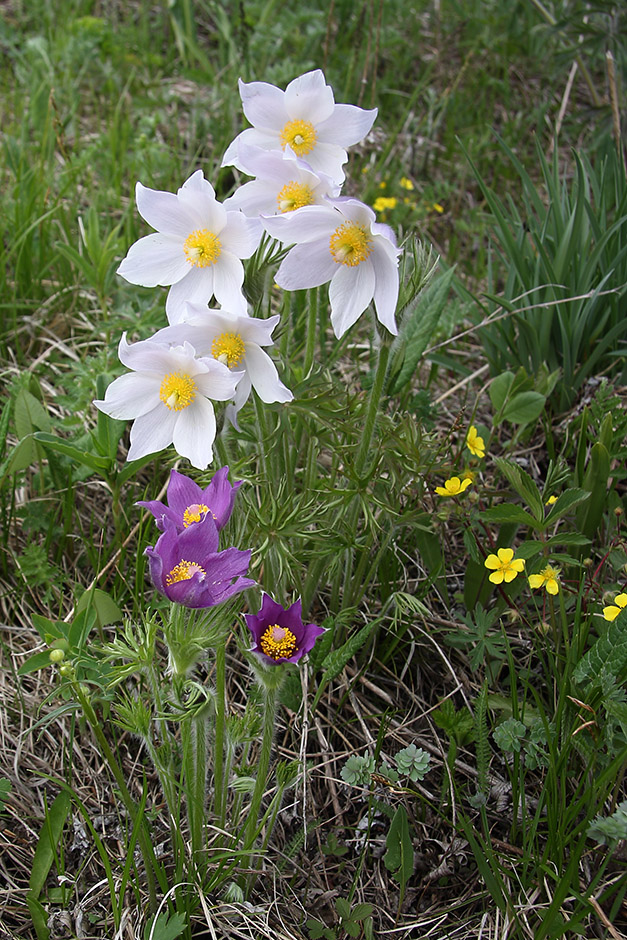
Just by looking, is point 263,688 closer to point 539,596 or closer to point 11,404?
point 539,596

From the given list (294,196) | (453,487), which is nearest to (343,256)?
(294,196)

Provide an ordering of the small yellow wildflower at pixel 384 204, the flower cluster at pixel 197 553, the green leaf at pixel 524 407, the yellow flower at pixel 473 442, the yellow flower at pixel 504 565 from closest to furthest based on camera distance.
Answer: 1. the flower cluster at pixel 197 553
2. the yellow flower at pixel 504 565
3. the yellow flower at pixel 473 442
4. the green leaf at pixel 524 407
5. the small yellow wildflower at pixel 384 204

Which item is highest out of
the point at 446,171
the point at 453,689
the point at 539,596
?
the point at 446,171

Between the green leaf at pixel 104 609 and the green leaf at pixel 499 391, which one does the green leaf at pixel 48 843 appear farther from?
the green leaf at pixel 499 391

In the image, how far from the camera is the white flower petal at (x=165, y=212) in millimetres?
1281

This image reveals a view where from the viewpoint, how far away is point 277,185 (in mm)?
1272

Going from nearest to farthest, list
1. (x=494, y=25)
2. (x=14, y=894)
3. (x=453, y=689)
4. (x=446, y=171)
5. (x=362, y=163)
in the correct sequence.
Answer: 1. (x=14, y=894)
2. (x=453, y=689)
3. (x=362, y=163)
4. (x=446, y=171)
5. (x=494, y=25)

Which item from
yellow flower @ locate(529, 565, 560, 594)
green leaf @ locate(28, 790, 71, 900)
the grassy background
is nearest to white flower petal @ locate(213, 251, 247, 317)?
the grassy background

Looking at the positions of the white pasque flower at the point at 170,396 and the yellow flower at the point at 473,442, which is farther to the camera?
the yellow flower at the point at 473,442

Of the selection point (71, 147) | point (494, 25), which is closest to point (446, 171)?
point (494, 25)

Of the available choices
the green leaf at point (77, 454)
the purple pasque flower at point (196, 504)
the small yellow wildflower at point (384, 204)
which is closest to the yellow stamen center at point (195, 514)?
the purple pasque flower at point (196, 504)

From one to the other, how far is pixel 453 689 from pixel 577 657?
1.01ft

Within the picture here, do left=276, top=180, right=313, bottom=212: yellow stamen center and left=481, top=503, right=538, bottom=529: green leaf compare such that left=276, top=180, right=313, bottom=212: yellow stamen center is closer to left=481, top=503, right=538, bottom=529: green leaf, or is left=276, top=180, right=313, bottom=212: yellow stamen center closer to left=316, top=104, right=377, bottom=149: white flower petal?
left=316, top=104, right=377, bottom=149: white flower petal

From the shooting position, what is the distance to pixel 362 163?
3.01 meters
